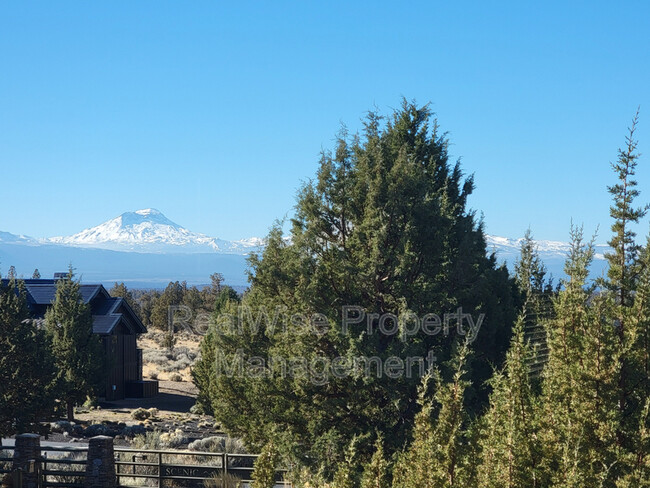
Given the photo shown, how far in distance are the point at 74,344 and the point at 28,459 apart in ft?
52.1

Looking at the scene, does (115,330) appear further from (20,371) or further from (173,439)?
(20,371)

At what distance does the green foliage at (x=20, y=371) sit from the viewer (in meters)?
24.4

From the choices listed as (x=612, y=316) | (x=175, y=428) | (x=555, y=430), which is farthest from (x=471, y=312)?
(x=175, y=428)

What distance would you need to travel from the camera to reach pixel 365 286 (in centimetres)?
1842

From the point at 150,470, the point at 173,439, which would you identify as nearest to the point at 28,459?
the point at 150,470

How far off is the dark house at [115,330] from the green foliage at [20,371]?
1843 centimetres

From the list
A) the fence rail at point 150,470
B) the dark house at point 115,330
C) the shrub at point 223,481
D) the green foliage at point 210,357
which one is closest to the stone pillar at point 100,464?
the fence rail at point 150,470

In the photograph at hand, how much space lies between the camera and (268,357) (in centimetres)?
2102

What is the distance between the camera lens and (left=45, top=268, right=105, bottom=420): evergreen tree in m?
35.1

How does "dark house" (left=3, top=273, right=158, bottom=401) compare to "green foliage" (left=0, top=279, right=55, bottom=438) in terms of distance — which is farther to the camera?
"dark house" (left=3, top=273, right=158, bottom=401)

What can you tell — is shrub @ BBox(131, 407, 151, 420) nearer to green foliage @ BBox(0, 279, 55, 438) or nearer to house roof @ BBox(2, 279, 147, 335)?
house roof @ BBox(2, 279, 147, 335)

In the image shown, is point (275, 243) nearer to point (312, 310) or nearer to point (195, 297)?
point (312, 310)

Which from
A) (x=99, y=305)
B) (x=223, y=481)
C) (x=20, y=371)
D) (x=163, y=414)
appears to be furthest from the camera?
(x=99, y=305)

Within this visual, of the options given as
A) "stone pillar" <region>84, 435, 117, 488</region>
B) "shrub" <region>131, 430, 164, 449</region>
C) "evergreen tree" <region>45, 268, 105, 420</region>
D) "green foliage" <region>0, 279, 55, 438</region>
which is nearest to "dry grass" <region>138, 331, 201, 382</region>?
"evergreen tree" <region>45, 268, 105, 420</region>
